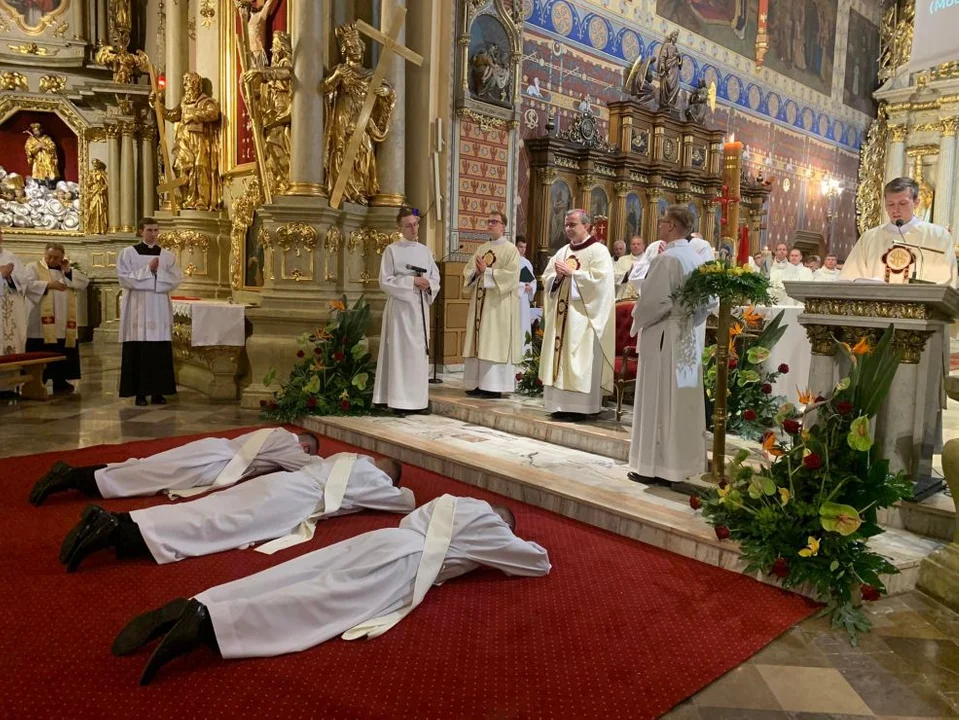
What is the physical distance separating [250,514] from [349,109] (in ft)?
16.9

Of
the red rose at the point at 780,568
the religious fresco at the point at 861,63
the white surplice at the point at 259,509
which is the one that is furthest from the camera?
the religious fresco at the point at 861,63


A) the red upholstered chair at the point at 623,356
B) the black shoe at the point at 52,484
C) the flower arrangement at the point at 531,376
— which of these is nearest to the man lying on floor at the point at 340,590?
the black shoe at the point at 52,484

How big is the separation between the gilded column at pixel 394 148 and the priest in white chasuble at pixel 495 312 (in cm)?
143

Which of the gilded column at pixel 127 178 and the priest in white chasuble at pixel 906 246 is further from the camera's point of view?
the gilded column at pixel 127 178

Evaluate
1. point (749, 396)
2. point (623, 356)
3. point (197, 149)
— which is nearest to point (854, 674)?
point (749, 396)

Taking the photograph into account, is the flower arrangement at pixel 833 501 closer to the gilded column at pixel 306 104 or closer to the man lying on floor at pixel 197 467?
the man lying on floor at pixel 197 467

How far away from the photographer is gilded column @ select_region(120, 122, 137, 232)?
12.6m

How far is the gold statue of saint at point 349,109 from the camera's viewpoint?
740cm

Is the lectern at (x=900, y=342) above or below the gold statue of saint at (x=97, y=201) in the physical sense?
below

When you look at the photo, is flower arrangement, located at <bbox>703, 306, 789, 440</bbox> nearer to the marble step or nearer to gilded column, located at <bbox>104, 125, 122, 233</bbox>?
the marble step

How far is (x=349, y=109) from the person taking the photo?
7.48 meters

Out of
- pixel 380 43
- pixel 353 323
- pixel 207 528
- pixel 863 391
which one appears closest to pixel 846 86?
pixel 380 43

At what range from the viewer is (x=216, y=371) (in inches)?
309

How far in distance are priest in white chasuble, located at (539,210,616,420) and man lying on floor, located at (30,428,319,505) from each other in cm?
237
